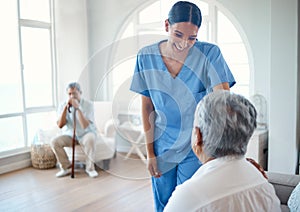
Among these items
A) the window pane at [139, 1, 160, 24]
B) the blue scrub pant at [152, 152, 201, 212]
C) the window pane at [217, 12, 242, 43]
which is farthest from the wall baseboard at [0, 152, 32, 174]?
the blue scrub pant at [152, 152, 201, 212]

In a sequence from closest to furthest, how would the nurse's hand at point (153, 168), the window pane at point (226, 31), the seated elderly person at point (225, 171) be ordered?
the seated elderly person at point (225, 171) < the nurse's hand at point (153, 168) < the window pane at point (226, 31)

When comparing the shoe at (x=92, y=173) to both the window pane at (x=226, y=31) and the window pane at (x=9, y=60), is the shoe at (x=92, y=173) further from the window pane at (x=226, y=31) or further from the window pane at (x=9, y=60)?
the window pane at (x=226, y=31)

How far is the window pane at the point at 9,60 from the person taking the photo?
161 inches

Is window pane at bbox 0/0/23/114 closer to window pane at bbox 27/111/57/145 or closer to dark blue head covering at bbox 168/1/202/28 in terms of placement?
window pane at bbox 27/111/57/145

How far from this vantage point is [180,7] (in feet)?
4.50

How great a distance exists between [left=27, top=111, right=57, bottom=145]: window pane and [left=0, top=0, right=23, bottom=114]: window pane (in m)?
0.26

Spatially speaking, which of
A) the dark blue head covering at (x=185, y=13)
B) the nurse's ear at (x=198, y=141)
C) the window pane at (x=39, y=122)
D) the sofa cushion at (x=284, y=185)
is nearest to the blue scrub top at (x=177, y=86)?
the dark blue head covering at (x=185, y=13)

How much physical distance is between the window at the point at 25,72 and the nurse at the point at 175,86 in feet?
10.2

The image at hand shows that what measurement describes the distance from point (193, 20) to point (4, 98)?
341 centimetres

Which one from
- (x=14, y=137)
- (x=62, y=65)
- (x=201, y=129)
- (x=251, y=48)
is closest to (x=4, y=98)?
(x=14, y=137)

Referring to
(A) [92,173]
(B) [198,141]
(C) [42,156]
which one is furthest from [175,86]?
(C) [42,156]

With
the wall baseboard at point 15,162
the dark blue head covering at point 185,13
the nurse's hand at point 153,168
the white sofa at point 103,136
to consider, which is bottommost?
the wall baseboard at point 15,162

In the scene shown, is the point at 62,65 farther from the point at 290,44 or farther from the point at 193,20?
the point at 193,20

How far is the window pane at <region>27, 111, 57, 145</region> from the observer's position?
14.6 feet
